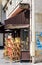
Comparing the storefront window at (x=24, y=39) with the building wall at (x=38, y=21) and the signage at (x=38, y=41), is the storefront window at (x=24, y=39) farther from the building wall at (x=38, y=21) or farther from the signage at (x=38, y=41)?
the building wall at (x=38, y=21)

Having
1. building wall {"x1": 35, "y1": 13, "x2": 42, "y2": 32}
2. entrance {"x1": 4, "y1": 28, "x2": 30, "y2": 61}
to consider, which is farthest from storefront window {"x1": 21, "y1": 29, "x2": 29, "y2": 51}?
building wall {"x1": 35, "y1": 13, "x2": 42, "y2": 32}

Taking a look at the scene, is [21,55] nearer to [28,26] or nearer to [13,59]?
[13,59]

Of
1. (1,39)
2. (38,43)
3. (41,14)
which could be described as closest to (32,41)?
(38,43)

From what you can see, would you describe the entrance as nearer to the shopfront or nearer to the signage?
the shopfront

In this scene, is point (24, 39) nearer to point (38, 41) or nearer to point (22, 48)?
point (22, 48)

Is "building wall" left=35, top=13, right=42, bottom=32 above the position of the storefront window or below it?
above

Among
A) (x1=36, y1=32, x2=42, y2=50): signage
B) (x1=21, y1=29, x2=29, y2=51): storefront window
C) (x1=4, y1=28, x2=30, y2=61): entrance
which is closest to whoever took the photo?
(x1=36, y1=32, x2=42, y2=50): signage

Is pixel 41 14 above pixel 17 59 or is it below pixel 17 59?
above

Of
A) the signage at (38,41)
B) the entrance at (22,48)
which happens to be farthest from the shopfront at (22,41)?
the signage at (38,41)

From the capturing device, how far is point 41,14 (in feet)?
63.8

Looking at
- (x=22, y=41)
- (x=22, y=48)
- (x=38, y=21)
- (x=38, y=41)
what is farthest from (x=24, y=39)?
(x=38, y=21)

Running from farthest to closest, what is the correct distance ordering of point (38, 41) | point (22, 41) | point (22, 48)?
point (22, 41)
point (22, 48)
point (38, 41)

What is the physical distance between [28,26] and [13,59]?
281 centimetres

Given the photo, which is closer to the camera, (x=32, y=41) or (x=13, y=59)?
(x=32, y=41)
